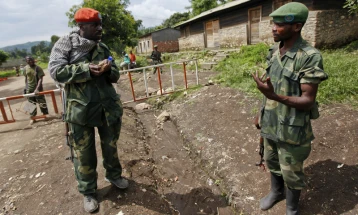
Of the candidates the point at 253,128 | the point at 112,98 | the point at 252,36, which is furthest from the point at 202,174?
the point at 252,36

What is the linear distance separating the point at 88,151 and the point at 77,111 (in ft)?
1.54

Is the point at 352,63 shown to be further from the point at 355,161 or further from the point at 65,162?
the point at 65,162

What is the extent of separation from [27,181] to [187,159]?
2.54 m

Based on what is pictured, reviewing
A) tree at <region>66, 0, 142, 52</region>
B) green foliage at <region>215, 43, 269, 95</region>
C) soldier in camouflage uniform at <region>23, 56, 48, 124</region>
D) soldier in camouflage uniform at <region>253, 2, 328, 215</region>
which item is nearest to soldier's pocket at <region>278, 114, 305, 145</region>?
soldier in camouflage uniform at <region>253, 2, 328, 215</region>

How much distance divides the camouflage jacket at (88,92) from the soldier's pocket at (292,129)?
1.68 m

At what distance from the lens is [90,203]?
2.48 meters

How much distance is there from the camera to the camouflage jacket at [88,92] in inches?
81.4

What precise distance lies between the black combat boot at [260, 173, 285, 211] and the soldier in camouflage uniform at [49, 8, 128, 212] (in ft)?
6.05

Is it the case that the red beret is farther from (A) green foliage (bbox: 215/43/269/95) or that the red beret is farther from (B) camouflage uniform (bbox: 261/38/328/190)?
(A) green foliage (bbox: 215/43/269/95)

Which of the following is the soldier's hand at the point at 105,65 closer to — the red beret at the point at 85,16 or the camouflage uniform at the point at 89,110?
the camouflage uniform at the point at 89,110

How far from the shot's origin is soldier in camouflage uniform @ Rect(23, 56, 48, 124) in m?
5.84

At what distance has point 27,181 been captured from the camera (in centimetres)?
325

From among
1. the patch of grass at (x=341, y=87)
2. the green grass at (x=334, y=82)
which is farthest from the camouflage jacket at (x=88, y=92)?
the patch of grass at (x=341, y=87)

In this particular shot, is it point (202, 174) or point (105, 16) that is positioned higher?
point (105, 16)
